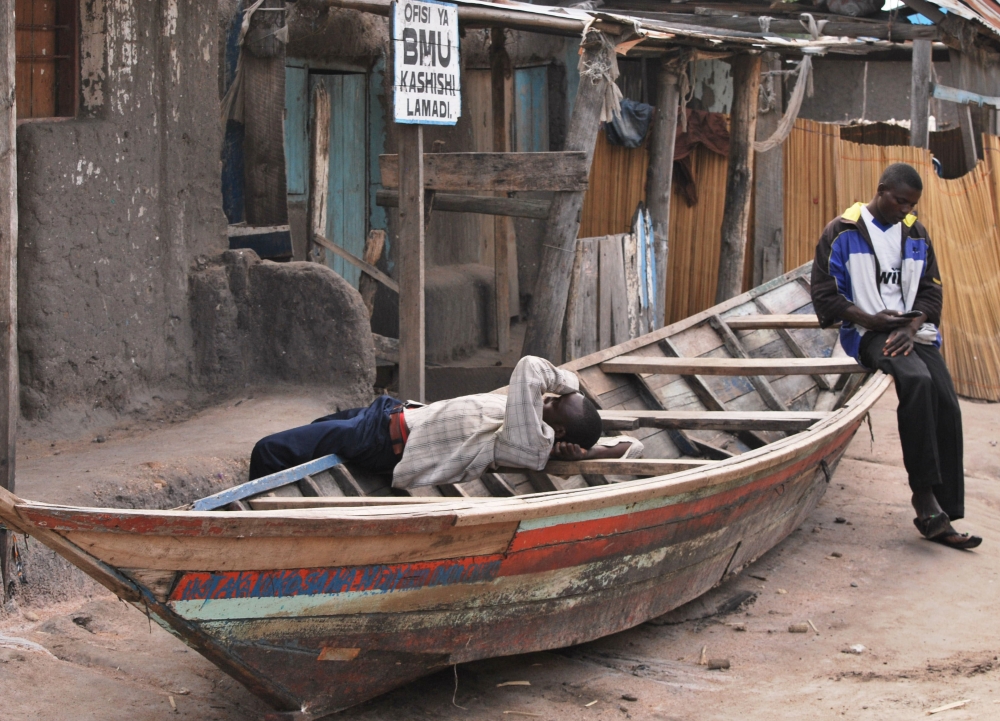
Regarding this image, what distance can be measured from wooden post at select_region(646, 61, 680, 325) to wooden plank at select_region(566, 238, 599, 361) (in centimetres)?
106

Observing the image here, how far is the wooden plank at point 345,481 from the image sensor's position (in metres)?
4.22

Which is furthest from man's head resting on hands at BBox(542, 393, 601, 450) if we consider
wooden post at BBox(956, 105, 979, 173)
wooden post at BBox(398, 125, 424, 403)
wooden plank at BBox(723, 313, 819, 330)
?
wooden post at BBox(956, 105, 979, 173)

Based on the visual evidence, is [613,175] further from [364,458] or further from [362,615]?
[362,615]

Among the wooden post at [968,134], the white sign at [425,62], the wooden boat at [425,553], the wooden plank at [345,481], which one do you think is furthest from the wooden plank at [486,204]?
the wooden post at [968,134]

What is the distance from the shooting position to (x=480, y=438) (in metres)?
4.28

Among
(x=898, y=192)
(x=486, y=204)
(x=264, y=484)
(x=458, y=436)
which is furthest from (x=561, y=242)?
(x=264, y=484)

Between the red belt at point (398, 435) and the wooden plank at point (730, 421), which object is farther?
the wooden plank at point (730, 421)

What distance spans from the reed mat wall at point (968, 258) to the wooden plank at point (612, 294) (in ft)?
10.6

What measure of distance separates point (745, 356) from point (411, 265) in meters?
2.26

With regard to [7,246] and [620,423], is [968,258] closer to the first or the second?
[620,423]

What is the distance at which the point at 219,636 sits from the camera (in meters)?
3.08

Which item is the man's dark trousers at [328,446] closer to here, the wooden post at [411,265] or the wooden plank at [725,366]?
the wooden post at [411,265]

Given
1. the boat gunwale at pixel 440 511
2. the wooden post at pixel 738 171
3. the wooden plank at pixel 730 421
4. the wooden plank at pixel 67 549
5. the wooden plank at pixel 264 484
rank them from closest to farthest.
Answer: the wooden plank at pixel 67 549 < the boat gunwale at pixel 440 511 < the wooden plank at pixel 264 484 < the wooden plank at pixel 730 421 < the wooden post at pixel 738 171

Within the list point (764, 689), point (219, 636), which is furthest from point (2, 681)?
point (764, 689)
